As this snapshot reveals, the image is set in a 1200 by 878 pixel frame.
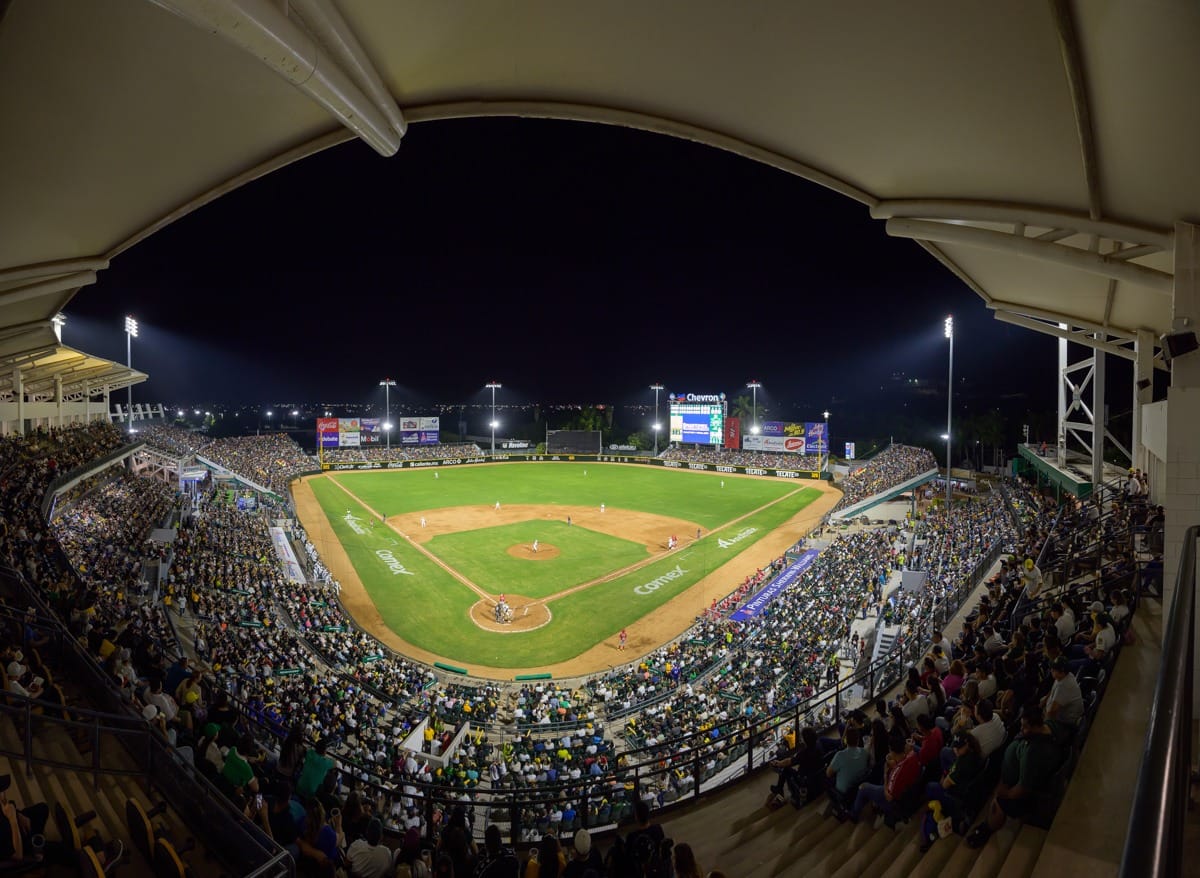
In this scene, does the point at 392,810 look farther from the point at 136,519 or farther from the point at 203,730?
the point at 136,519

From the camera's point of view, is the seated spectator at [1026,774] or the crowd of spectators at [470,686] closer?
the seated spectator at [1026,774]

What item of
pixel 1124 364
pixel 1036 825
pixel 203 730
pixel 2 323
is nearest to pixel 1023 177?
pixel 1036 825

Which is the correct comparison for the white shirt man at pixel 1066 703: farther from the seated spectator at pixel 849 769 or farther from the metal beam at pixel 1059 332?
the metal beam at pixel 1059 332

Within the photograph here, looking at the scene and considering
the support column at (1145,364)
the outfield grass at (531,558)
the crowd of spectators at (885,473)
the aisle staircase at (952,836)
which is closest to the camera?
the aisle staircase at (952,836)

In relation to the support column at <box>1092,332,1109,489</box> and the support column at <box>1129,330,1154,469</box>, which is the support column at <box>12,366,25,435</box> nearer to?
the support column at <box>1129,330,1154,469</box>

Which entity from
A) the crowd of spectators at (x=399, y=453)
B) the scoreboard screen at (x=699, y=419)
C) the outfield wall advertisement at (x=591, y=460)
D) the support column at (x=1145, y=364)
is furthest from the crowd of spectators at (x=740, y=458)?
the support column at (x=1145, y=364)

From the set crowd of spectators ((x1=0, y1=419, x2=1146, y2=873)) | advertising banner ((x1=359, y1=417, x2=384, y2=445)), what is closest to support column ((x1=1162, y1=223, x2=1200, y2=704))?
crowd of spectators ((x1=0, y1=419, x2=1146, y2=873))

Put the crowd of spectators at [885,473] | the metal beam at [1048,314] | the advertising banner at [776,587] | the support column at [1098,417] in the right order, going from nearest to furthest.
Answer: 1. the metal beam at [1048,314]
2. the support column at [1098,417]
3. the advertising banner at [776,587]
4. the crowd of spectators at [885,473]
